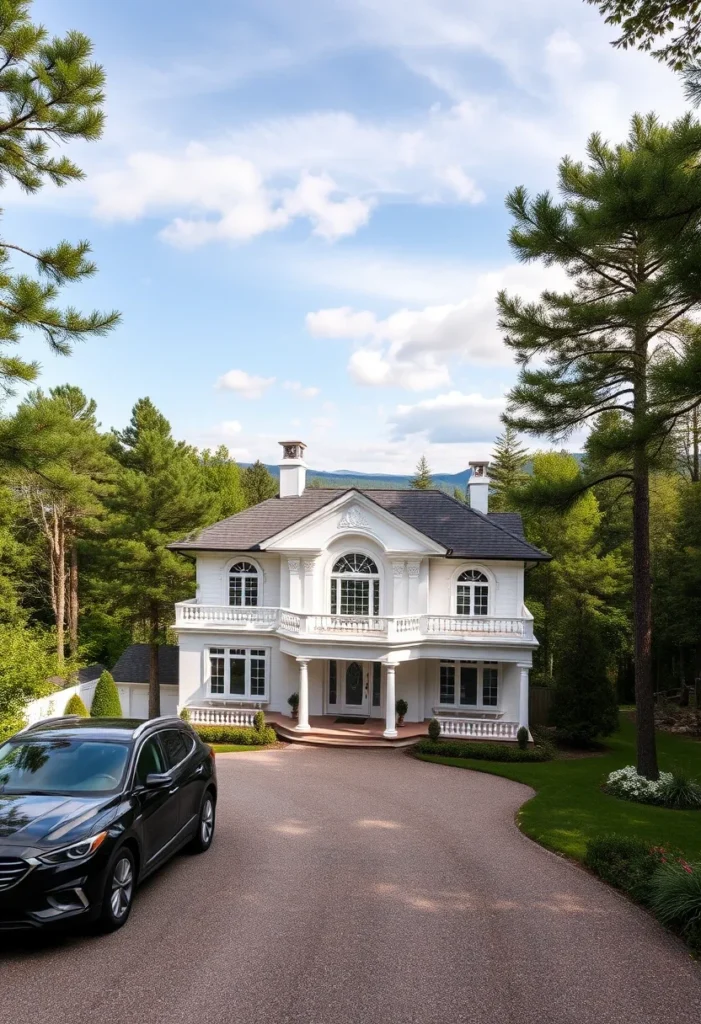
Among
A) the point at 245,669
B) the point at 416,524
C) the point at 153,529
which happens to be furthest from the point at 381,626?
the point at 153,529

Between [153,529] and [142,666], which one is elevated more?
[153,529]

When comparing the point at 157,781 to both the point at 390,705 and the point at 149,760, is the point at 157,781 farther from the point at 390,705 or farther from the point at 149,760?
the point at 390,705

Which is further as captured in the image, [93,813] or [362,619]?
[362,619]

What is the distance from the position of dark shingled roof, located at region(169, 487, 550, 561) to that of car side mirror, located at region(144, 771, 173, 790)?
14489mm

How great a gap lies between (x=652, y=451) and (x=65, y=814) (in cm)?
954

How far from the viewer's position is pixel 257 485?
2601 inches

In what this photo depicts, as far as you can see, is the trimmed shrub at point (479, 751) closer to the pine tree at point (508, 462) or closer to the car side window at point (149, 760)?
the car side window at point (149, 760)

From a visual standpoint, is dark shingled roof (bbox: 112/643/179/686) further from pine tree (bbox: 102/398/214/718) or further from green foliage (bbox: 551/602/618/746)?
green foliage (bbox: 551/602/618/746)

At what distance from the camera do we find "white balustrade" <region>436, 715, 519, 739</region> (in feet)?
68.4

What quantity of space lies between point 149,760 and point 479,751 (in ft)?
42.5

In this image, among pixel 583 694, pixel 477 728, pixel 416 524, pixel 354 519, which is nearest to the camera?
pixel 477 728

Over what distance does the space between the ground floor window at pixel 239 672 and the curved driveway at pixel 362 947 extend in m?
12.8

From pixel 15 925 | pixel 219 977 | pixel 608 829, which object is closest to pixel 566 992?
pixel 219 977

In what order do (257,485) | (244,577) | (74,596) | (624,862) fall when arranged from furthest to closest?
(257,485)
(74,596)
(244,577)
(624,862)
